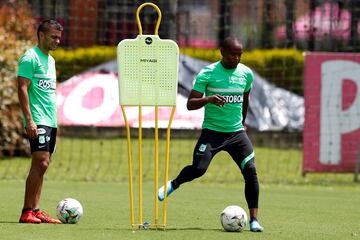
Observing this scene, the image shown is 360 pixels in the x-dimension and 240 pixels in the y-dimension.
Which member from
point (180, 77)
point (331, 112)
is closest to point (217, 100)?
point (331, 112)

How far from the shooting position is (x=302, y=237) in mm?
9188

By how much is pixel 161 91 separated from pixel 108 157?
11044 millimetres

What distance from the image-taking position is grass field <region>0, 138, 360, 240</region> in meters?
9.36

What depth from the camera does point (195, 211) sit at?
461 inches

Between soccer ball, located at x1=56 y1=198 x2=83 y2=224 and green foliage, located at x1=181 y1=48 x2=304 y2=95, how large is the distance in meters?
12.0

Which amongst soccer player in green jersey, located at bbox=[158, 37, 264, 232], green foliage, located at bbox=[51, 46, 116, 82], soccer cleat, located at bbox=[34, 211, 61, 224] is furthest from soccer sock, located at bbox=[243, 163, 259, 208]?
green foliage, located at bbox=[51, 46, 116, 82]

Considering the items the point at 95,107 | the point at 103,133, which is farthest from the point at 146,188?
the point at 103,133

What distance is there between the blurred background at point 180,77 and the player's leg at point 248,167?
696 cm

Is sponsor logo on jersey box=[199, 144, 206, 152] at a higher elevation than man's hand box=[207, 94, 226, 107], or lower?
lower

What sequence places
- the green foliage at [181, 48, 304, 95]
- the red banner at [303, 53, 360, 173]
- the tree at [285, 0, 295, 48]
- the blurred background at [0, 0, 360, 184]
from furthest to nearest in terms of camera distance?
the green foliage at [181, 48, 304, 95] < the tree at [285, 0, 295, 48] < the blurred background at [0, 0, 360, 184] < the red banner at [303, 53, 360, 173]

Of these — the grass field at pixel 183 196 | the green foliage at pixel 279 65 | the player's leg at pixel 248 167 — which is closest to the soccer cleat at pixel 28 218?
the grass field at pixel 183 196

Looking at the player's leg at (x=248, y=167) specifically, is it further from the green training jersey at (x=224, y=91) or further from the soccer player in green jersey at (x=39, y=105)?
the soccer player in green jersey at (x=39, y=105)

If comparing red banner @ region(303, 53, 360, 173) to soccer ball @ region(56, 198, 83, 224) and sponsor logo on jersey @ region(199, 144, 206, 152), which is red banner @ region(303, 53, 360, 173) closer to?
sponsor logo on jersey @ region(199, 144, 206, 152)

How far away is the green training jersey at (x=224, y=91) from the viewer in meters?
9.89
